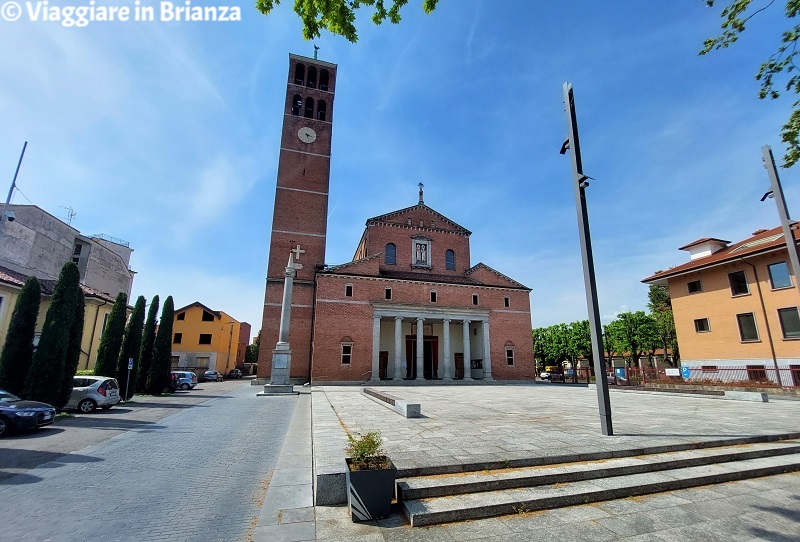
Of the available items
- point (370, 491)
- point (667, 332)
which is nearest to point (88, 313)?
point (370, 491)

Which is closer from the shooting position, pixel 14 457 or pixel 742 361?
pixel 14 457

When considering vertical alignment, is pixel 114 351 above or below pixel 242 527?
above

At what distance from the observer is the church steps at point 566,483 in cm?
401

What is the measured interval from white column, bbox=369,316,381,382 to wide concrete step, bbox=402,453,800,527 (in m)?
24.4

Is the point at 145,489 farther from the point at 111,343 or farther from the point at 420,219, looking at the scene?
the point at 420,219

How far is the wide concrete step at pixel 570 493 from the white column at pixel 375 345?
80.1 feet

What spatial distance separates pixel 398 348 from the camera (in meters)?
29.8

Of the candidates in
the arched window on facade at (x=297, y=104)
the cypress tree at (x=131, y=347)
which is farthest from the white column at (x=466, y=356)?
the arched window on facade at (x=297, y=104)

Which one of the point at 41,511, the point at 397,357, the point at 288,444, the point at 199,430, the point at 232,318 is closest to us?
→ the point at 41,511

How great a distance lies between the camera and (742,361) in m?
21.1

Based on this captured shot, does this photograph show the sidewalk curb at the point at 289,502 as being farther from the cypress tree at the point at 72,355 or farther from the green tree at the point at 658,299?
the green tree at the point at 658,299

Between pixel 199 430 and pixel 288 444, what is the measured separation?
3677 mm

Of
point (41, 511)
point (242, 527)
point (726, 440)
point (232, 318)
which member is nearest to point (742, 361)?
point (726, 440)

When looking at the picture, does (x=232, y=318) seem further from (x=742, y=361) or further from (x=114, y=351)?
(x=742, y=361)
